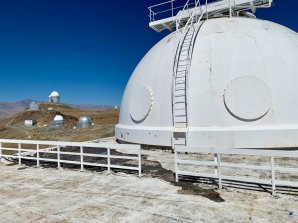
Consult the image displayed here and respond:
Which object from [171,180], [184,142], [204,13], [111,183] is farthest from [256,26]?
[111,183]

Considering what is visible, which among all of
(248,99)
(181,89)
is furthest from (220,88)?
(181,89)

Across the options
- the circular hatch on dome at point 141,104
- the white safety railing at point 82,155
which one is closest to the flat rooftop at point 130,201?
the white safety railing at point 82,155

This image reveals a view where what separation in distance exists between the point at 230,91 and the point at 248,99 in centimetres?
78

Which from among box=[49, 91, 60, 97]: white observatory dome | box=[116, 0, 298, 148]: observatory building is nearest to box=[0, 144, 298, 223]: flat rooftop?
box=[116, 0, 298, 148]: observatory building

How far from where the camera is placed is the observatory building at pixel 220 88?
1204 centimetres

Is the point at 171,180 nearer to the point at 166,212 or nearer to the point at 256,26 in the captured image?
the point at 166,212

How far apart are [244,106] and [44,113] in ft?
210

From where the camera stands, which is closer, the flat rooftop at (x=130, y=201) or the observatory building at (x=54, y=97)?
the flat rooftop at (x=130, y=201)

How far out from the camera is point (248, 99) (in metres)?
12.0

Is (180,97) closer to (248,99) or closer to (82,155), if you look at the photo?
(248,99)

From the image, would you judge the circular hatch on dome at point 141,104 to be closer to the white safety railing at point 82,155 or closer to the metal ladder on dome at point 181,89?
the metal ladder on dome at point 181,89

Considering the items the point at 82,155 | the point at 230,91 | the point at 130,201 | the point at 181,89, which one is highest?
the point at 181,89

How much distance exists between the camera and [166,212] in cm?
616

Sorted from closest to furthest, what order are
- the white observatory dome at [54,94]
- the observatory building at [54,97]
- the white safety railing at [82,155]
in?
the white safety railing at [82,155], the observatory building at [54,97], the white observatory dome at [54,94]
